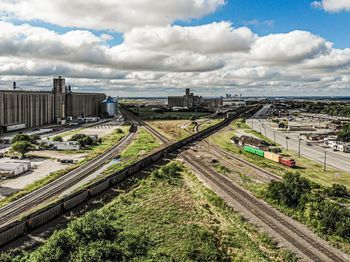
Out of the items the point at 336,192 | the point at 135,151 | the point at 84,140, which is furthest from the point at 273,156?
the point at 84,140

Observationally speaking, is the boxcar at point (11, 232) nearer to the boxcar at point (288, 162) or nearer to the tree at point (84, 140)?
the boxcar at point (288, 162)

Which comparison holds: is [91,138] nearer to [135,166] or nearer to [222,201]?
[135,166]

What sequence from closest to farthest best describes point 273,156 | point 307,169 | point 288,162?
point 307,169
point 288,162
point 273,156

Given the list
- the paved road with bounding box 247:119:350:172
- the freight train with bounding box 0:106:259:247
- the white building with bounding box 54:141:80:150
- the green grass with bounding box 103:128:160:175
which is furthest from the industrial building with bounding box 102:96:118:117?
the freight train with bounding box 0:106:259:247

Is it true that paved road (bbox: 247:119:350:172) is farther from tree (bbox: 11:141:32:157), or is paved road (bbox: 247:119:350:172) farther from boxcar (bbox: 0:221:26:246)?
tree (bbox: 11:141:32:157)

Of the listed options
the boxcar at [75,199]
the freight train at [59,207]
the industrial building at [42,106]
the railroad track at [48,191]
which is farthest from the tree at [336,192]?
the industrial building at [42,106]

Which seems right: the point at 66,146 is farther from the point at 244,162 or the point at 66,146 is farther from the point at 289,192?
the point at 289,192
